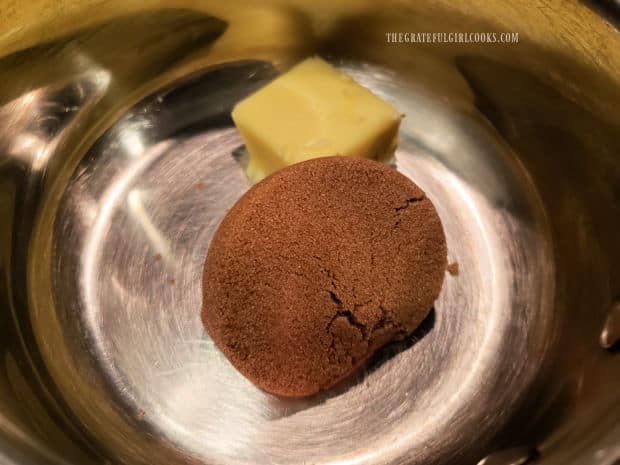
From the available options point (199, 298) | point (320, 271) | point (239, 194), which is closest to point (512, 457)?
point (320, 271)

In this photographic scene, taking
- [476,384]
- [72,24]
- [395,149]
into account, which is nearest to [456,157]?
[395,149]

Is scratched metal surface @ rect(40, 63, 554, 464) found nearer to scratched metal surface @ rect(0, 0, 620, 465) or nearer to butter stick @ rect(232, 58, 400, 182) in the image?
scratched metal surface @ rect(0, 0, 620, 465)

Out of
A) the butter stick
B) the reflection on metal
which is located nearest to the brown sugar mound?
the butter stick

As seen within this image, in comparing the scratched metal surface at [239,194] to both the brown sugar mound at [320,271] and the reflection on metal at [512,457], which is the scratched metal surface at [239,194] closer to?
the reflection on metal at [512,457]

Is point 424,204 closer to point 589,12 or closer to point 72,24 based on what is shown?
point 589,12

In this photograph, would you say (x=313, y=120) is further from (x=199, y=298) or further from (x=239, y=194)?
(x=199, y=298)
